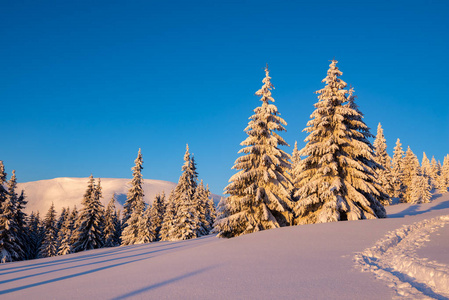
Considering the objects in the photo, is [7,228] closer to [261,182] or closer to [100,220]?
[100,220]

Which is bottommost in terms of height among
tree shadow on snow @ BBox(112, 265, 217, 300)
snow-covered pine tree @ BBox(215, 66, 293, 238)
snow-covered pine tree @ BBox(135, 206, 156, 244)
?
snow-covered pine tree @ BBox(135, 206, 156, 244)

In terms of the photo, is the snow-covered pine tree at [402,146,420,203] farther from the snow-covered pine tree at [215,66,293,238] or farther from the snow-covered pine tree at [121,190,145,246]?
the snow-covered pine tree at [121,190,145,246]

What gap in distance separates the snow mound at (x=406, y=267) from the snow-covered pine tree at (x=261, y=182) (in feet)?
30.3

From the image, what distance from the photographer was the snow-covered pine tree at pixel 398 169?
55644 millimetres

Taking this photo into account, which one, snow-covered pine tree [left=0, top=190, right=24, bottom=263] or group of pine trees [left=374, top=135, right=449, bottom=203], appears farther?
group of pine trees [left=374, top=135, right=449, bottom=203]

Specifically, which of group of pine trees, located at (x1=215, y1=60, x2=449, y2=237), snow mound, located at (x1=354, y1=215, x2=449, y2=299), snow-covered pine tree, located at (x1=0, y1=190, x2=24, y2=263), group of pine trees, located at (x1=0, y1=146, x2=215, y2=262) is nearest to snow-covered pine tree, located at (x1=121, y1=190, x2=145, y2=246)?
group of pine trees, located at (x1=0, y1=146, x2=215, y2=262)

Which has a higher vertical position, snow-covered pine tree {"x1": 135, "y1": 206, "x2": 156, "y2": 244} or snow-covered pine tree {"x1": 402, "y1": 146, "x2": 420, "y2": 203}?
snow-covered pine tree {"x1": 402, "y1": 146, "x2": 420, "y2": 203}

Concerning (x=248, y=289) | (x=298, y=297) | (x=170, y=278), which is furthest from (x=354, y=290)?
(x=170, y=278)

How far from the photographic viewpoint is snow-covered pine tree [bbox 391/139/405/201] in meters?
55.6

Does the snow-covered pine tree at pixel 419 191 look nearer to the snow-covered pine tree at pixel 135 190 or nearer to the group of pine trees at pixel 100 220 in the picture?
the group of pine trees at pixel 100 220

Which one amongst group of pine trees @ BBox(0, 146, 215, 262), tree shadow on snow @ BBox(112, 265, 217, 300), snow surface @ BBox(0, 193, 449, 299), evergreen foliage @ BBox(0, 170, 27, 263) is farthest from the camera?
group of pine trees @ BBox(0, 146, 215, 262)

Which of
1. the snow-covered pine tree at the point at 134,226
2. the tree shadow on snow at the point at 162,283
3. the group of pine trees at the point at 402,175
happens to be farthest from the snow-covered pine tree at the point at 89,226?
the group of pine trees at the point at 402,175

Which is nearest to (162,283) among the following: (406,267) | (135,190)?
(406,267)

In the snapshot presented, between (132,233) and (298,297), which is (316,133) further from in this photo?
(132,233)
